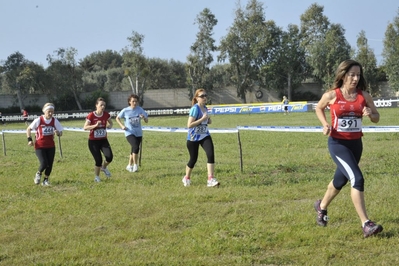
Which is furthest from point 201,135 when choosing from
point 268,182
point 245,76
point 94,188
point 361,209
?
point 245,76

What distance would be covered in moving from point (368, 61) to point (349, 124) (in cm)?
5799

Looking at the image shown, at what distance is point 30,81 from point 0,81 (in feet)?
14.5

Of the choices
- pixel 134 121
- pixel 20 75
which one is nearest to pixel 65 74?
pixel 20 75

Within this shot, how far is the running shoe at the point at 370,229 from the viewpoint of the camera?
586cm

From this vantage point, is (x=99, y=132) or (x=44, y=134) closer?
(x=44, y=134)

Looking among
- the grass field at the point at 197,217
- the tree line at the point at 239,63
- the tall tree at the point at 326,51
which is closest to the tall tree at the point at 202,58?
the tree line at the point at 239,63

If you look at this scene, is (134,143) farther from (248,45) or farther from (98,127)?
(248,45)

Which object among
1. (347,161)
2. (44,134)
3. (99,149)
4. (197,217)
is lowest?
(197,217)

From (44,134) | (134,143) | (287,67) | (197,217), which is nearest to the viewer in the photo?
(197,217)

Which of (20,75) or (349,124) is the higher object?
(20,75)

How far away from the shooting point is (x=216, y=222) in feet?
22.9

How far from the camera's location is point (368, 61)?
60781 mm

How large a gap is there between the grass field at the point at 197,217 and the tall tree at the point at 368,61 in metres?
49.8

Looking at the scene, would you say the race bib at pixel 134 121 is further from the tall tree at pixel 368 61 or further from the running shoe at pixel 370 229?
the tall tree at pixel 368 61
